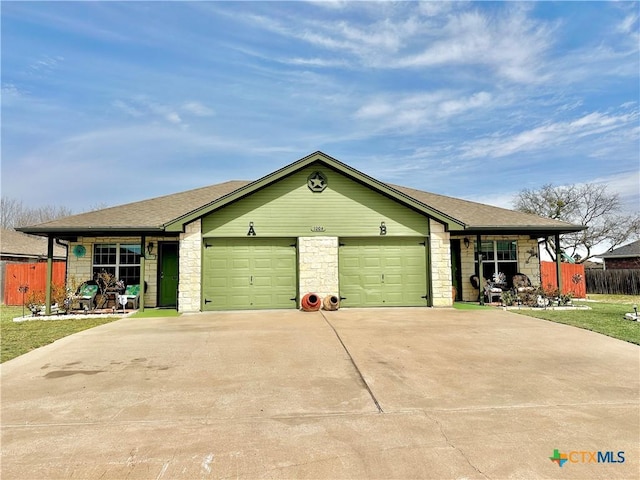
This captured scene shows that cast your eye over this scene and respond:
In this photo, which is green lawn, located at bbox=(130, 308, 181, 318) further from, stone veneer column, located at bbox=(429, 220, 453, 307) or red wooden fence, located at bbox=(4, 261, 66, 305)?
stone veneer column, located at bbox=(429, 220, 453, 307)

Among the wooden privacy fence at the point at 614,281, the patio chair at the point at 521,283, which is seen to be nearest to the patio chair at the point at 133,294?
the patio chair at the point at 521,283

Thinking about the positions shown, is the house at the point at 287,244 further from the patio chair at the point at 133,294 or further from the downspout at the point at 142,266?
the patio chair at the point at 133,294

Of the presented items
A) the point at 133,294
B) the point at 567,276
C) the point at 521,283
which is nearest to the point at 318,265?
the point at 133,294

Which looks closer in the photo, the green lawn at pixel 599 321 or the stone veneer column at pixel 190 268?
the green lawn at pixel 599 321

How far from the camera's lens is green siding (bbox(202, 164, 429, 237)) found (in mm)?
12562

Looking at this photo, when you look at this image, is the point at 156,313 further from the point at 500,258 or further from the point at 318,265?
the point at 500,258

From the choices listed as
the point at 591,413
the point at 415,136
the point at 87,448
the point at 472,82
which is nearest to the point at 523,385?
the point at 591,413

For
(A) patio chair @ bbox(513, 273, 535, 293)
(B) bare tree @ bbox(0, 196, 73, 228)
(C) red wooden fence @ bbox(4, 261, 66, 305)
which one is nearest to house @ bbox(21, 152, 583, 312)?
(A) patio chair @ bbox(513, 273, 535, 293)

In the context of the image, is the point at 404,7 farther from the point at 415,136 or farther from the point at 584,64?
the point at 415,136

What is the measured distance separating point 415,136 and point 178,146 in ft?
44.1

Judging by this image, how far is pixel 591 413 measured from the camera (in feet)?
13.4

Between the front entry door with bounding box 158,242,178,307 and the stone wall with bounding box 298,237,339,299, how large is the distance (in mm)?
5107

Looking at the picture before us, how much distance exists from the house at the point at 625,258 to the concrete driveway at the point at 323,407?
28615 mm

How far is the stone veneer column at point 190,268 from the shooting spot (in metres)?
12.1
